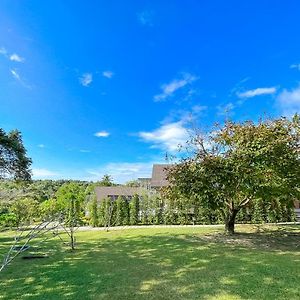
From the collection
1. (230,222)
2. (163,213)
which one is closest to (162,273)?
(230,222)

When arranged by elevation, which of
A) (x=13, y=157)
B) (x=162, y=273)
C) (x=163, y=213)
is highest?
(x=13, y=157)

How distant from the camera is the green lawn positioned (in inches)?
218

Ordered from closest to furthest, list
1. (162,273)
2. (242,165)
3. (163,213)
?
(162,273), (242,165), (163,213)

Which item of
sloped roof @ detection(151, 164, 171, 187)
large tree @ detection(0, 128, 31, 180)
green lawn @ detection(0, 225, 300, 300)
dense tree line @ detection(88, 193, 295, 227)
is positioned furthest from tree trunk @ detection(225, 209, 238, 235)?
sloped roof @ detection(151, 164, 171, 187)

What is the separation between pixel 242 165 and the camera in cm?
1192

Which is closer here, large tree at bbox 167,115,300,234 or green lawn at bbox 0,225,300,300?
green lawn at bbox 0,225,300,300

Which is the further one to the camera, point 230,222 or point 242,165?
point 230,222

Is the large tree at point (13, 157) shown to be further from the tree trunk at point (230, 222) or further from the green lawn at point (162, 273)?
the tree trunk at point (230, 222)

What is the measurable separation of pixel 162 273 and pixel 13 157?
37.2 feet

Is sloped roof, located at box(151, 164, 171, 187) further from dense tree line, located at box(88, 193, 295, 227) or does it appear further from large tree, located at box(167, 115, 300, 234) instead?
large tree, located at box(167, 115, 300, 234)

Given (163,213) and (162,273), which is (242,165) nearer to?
(162,273)

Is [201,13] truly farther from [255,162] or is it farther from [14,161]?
[14,161]

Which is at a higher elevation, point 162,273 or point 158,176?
point 158,176

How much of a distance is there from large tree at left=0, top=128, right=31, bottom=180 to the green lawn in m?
6.12
